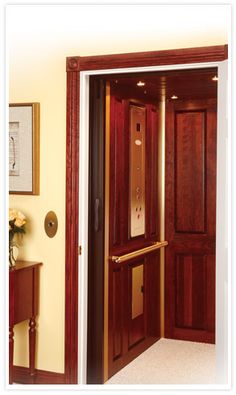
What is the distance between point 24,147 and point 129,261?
4.04 ft

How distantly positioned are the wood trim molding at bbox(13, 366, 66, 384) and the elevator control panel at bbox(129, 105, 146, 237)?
1261 millimetres

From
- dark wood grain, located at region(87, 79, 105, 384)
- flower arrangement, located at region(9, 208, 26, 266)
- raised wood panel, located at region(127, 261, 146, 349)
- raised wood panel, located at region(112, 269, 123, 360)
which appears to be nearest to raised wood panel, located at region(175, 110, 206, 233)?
raised wood panel, located at region(127, 261, 146, 349)

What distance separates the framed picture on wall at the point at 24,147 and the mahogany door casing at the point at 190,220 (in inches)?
66.3

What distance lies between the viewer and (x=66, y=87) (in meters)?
3.79

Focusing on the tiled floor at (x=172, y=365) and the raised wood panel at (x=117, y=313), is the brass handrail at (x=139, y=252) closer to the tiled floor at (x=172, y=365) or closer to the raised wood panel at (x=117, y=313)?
the raised wood panel at (x=117, y=313)

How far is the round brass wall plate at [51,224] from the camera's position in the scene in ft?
12.7

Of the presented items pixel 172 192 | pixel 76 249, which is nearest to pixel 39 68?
pixel 76 249

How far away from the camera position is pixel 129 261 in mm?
4543

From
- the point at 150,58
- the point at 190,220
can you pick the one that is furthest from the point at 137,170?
the point at 150,58

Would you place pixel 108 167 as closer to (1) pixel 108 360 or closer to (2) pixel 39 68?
(2) pixel 39 68

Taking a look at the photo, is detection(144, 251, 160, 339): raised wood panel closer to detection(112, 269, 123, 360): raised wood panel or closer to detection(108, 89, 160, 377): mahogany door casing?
detection(108, 89, 160, 377): mahogany door casing

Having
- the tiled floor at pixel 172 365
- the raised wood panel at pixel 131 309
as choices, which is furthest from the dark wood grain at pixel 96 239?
the raised wood panel at pixel 131 309

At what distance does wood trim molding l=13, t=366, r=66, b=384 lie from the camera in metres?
3.84
